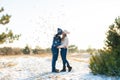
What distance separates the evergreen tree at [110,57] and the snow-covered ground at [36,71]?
0.28 m

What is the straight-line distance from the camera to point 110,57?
14109 mm

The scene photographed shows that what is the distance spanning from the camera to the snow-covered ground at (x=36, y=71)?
14.7 m

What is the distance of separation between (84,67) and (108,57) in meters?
4.50

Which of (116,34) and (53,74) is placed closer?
(116,34)

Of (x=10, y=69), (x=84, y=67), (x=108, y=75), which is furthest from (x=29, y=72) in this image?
(x=108, y=75)

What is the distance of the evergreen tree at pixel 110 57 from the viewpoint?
1399cm

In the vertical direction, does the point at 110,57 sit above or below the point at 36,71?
above

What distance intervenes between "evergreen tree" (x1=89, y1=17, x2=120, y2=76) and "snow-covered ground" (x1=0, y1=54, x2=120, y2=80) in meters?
0.28

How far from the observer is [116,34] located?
14375mm

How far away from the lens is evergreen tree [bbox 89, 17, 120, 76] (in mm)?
13992

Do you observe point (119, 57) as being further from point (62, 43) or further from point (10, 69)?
point (10, 69)

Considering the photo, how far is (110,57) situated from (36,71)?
15.2 feet

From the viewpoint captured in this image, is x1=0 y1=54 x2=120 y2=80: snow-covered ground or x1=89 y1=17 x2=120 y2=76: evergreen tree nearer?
x1=89 y1=17 x2=120 y2=76: evergreen tree

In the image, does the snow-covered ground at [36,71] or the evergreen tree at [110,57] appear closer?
the evergreen tree at [110,57]
